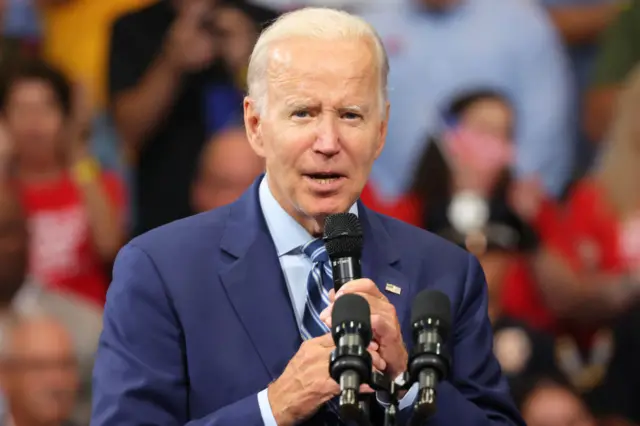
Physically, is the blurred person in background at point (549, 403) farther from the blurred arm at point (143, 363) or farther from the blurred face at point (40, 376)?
the blurred arm at point (143, 363)

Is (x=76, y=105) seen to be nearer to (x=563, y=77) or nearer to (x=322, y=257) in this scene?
(x=563, y=77)

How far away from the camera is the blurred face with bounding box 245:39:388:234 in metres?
2.19

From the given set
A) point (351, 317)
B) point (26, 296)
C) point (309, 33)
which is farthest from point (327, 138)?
point (26, 296)

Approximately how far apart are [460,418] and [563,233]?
2999mm

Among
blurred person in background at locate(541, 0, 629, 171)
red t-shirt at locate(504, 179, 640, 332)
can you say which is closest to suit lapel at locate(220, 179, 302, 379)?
red t-shirt at locate(504, 179, 640, 332)

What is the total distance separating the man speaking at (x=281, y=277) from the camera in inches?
82.1

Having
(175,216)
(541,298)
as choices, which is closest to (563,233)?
(541,298)

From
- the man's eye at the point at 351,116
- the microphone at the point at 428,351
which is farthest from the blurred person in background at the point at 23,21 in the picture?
the microphone at the point at 428,351

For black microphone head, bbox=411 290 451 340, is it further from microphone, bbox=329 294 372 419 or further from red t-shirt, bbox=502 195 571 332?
red t-shirt, bbox=502 195 571 332

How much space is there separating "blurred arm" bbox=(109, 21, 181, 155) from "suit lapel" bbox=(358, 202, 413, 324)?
8.39 feet

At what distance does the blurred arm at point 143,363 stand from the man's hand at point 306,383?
49 mm

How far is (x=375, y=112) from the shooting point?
7.47ft

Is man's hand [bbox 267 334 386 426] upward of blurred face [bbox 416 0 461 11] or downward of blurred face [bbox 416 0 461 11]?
downward

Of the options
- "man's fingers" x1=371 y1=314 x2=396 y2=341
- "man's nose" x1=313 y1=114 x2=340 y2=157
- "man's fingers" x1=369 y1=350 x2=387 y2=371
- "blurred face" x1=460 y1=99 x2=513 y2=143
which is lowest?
"man's fingers" x1=369 y1=350 x2=387 y2=371
